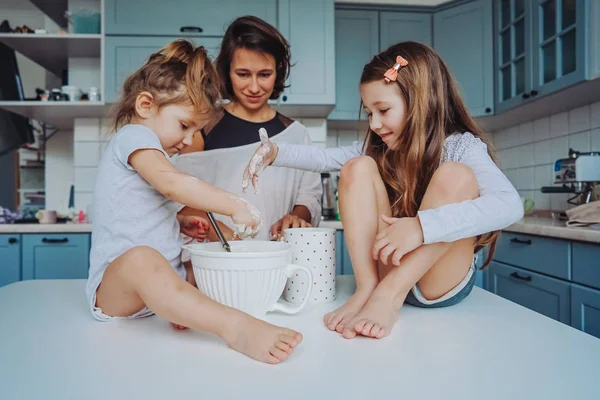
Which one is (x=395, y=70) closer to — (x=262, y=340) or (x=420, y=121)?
(x=420, y=121)

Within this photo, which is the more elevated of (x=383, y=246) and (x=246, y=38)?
(x=246, y=38)

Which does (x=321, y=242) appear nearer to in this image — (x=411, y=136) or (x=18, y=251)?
(x=411, y=136)

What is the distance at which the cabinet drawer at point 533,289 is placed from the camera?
5.45 feet

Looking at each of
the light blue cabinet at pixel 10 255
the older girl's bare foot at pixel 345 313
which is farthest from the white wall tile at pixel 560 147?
the light blue cabinet at pixel 10 255

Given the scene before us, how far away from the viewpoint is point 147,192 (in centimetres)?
91

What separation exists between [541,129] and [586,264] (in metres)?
1.17

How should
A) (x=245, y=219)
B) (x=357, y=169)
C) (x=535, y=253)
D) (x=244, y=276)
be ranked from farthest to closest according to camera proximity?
1. (x=535, y=253)
2. (x=357, y=169)
3. (x=245, y=219)
4. (x=244, y=276)

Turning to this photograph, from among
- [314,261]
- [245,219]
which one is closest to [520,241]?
[314,261]

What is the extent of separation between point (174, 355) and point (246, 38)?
1.11 meters

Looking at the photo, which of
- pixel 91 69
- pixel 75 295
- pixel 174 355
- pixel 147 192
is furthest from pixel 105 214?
pixel 91 69

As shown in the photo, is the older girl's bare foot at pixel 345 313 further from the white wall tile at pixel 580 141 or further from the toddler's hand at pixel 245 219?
the white wall tile at pixel 580 141

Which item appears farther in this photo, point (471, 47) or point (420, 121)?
point (471, 47)

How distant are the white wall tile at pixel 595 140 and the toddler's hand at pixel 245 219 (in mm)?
1885

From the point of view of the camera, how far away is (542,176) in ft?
8.14
